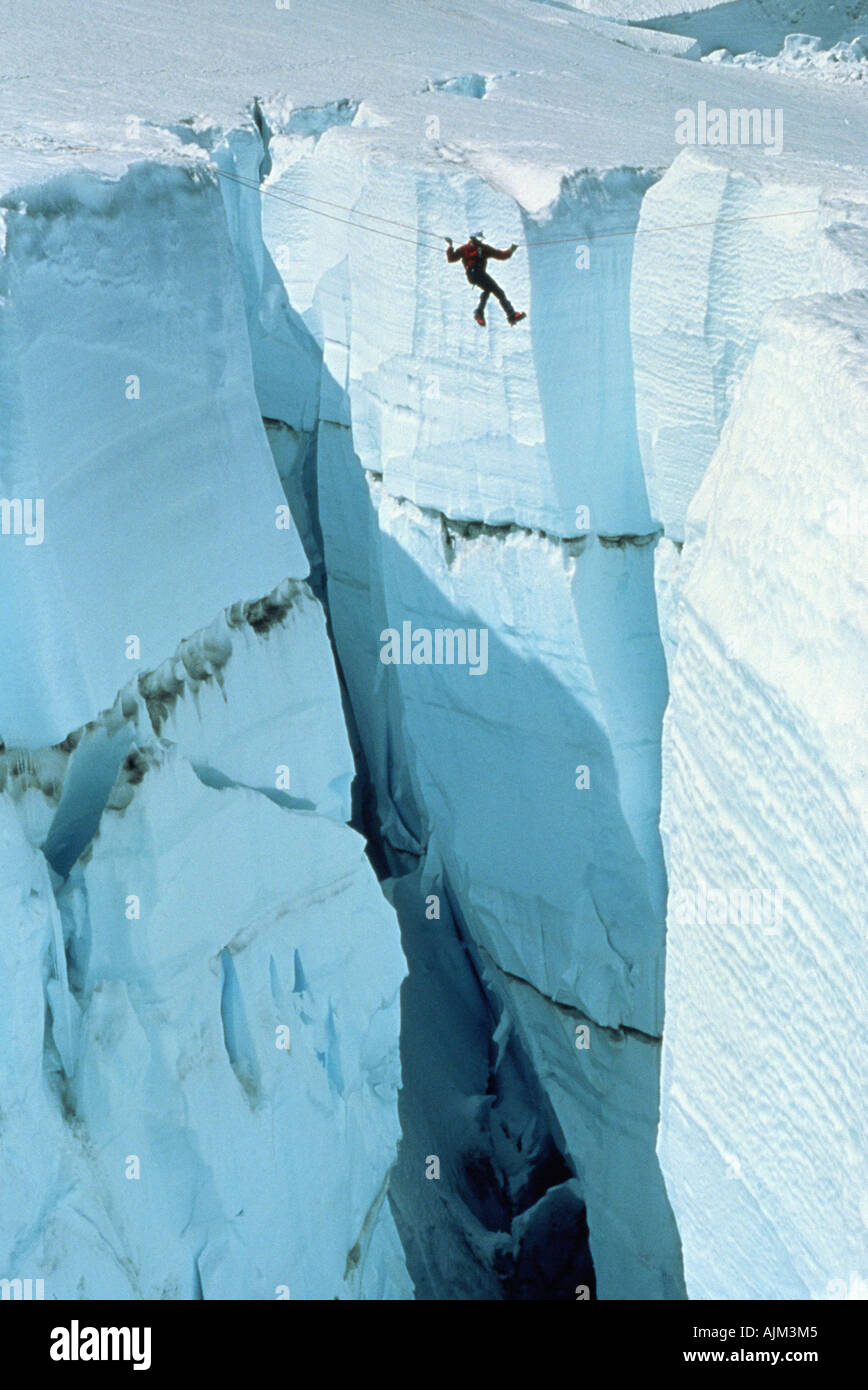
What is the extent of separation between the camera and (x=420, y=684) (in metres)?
4.39

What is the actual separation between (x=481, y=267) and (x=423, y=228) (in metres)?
0.31

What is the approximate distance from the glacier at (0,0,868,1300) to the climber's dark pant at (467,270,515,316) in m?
0.06

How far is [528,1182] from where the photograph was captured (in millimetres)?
4754

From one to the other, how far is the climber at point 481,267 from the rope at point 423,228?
0.08 meters

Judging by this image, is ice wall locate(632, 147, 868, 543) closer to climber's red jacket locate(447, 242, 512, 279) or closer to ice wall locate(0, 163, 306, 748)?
climber's red jacket locate(447, 242, 512, 279)

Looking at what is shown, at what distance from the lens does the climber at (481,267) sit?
3.83 m

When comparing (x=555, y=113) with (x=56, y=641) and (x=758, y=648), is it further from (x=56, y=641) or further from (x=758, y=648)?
(x=758, y=648)

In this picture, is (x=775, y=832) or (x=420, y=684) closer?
(x=775, y=832)

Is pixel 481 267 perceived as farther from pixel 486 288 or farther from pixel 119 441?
pixel 119 441

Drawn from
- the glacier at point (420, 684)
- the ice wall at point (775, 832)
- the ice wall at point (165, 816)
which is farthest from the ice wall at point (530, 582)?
the ice wall at point (775, 832)

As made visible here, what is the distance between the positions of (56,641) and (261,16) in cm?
400

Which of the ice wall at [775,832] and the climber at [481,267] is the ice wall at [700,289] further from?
the ice wall at [775,832]

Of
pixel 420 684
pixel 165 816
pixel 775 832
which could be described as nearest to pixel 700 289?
pixel 420 684

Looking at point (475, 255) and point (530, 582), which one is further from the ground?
point (475, 255)
